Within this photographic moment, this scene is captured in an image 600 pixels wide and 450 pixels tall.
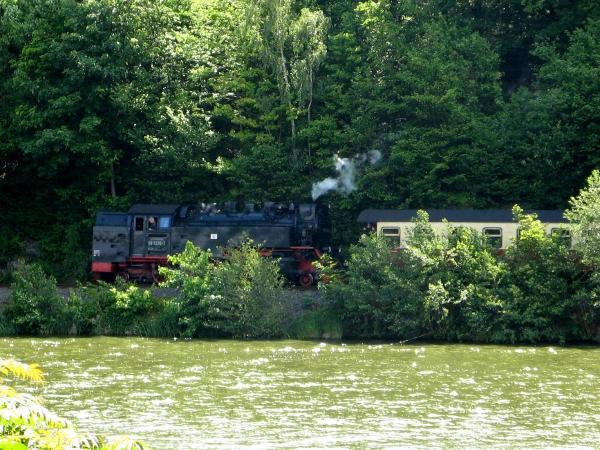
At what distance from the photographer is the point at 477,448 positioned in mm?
19109

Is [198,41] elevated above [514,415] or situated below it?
above

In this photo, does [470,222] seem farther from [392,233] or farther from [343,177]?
[343,177]

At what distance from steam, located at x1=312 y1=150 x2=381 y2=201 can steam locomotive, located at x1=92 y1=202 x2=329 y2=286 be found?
3.10 metres

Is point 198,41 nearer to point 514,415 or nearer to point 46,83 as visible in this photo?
point 46,83

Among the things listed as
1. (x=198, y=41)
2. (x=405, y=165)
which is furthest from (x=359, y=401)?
(x=198, y=41)

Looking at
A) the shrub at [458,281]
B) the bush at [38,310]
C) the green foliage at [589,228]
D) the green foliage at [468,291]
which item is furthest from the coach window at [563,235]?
the bush at [38,310]

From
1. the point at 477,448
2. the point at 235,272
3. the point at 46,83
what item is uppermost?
the point at 46,83

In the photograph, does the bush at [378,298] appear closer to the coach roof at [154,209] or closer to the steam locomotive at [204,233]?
the steam locomotive at [204,233]

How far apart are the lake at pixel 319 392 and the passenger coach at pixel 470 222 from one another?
252 inches

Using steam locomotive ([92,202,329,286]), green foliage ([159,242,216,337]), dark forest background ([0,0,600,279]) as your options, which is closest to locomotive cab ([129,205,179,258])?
steam locomotive ([92,202,329,286])

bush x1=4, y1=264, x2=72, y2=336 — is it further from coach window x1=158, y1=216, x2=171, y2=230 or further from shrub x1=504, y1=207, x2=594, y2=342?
shrub x1=504, y1=207, x2=594, y2=342

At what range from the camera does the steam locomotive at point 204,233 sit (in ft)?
131

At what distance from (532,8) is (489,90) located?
15.6ft

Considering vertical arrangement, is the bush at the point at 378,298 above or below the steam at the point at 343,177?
below
